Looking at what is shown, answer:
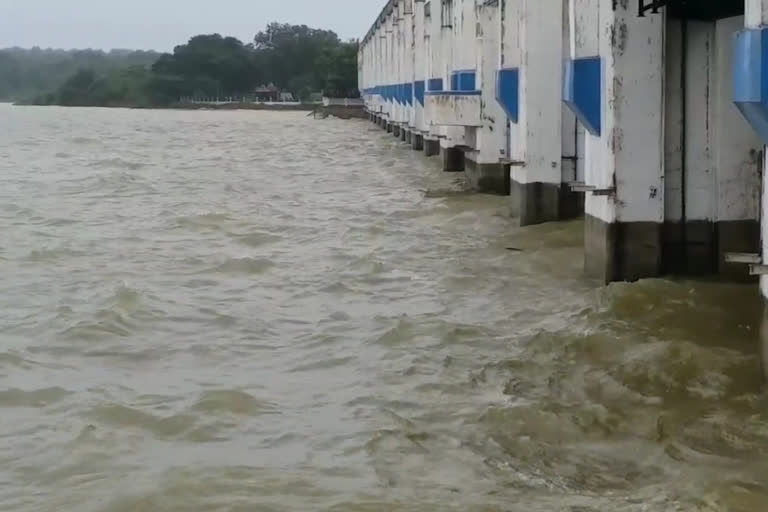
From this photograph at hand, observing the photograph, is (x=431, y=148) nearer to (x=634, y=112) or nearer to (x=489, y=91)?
(x=489, y=91)

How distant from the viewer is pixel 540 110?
41.9ft

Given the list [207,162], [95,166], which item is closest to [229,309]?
[95,166]

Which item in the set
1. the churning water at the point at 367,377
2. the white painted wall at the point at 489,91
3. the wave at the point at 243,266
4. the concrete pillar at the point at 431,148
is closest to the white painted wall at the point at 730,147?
the churning water at the point at 367,377

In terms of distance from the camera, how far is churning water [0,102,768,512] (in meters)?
5.09

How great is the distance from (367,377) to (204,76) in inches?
4477

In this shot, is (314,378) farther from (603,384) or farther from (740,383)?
(740,383)

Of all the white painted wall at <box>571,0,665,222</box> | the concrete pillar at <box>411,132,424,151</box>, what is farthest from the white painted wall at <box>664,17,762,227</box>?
the concrete pillar at <box>411,132,424,151</box>

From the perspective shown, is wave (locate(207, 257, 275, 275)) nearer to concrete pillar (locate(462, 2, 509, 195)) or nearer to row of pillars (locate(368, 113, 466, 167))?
concrete pillar (locate(462, 2, 509, 195))

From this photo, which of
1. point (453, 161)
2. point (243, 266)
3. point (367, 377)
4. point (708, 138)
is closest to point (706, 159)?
point (708, 138)

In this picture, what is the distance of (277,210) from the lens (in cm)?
1627

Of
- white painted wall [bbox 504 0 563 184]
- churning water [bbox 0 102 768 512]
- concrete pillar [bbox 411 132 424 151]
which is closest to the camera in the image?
churning water [bbox 0 102 768 512]

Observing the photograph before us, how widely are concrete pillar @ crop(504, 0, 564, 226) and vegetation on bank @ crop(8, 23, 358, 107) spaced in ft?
306

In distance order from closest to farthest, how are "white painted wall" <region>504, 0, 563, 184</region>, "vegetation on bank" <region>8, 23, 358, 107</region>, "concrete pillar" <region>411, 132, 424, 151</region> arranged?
"white painted wall" <region>504, 0, 563, 184</region>
"concrete pillar" <region>411, 132, 424, 151</region>
"vegetation on bank" <region>8, 23, 358, 107</region>

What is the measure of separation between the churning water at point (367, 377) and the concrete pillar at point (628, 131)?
1.15 feet
